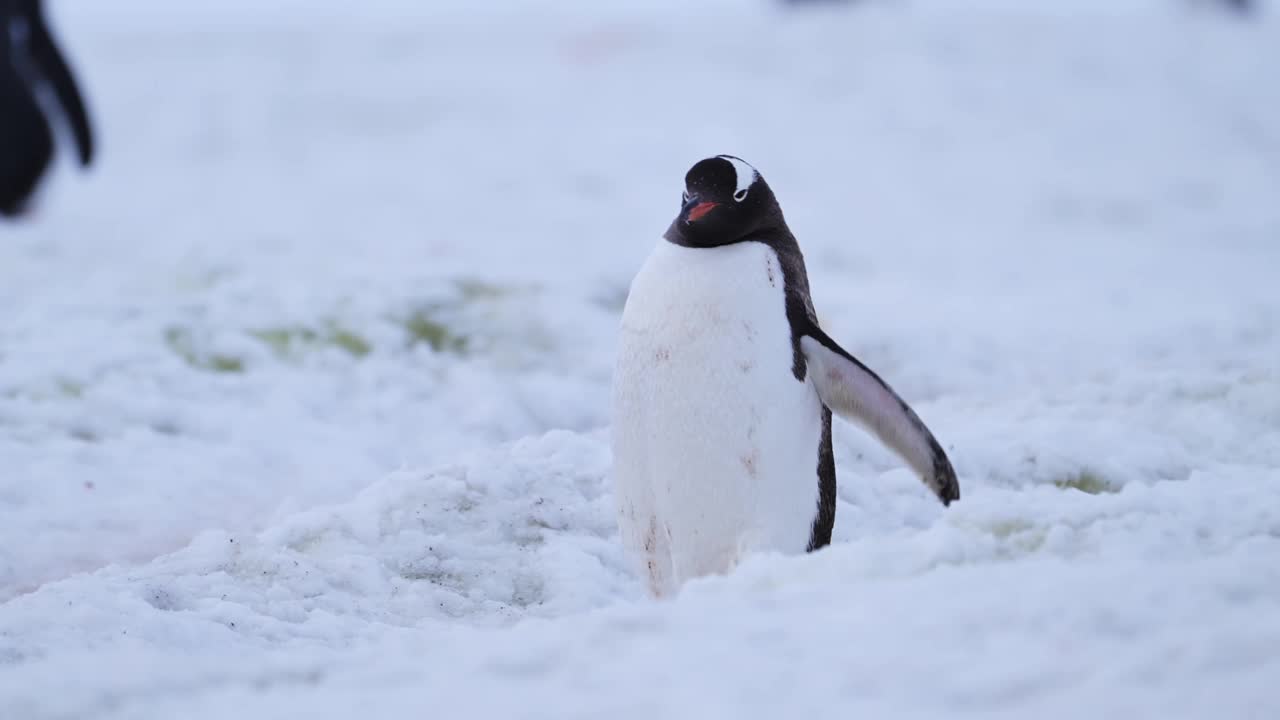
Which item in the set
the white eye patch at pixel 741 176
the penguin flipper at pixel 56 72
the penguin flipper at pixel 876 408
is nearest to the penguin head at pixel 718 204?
the white eye patch at pixel 741 176

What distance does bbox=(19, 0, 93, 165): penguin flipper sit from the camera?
8078mm

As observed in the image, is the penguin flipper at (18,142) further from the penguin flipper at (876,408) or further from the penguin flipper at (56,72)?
the penguin flipper at (876,408)

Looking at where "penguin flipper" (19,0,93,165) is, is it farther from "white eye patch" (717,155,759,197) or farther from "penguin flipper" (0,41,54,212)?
"white eye patch" (717,155,759,197)

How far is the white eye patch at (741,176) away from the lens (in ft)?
8.07

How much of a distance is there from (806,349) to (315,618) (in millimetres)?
1062

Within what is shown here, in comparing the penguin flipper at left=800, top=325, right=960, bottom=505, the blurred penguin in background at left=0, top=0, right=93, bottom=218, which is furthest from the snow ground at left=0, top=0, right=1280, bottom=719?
the blurred penguin in background at left=0, top=0, right=93, bottom=218

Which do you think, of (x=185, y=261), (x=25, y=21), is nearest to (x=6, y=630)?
(x=185, y=261)

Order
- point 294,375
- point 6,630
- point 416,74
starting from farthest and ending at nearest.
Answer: point 416,74 → point 294,375 → point 6,630

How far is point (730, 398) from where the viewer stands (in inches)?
95.6

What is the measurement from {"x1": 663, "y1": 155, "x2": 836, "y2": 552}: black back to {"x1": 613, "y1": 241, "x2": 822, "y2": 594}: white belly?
0.9 inches

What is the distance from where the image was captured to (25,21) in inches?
317

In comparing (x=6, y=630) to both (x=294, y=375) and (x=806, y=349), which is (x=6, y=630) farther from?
(x=294, y=375)

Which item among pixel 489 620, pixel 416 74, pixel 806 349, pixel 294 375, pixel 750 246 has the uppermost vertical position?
pixel 750 246

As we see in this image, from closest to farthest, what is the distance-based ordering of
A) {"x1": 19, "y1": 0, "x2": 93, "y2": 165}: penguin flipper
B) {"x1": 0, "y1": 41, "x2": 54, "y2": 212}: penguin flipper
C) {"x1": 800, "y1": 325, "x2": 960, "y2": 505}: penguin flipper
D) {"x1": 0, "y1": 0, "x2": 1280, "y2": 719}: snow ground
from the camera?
{"x1": 0, "y1": 0, "x2": 1280, "y2": 719}: snow ground → {"x1": 800, "y1": 325, "x2": 960, "y2": 505}: penguin flipper → {"x1": 0, "y1": 41, "x2": 54, "y2": 212}: penguin flipper → {"x1": 19, "y1": 0, "x2": 93, "y2": 165}: penguin flipper
